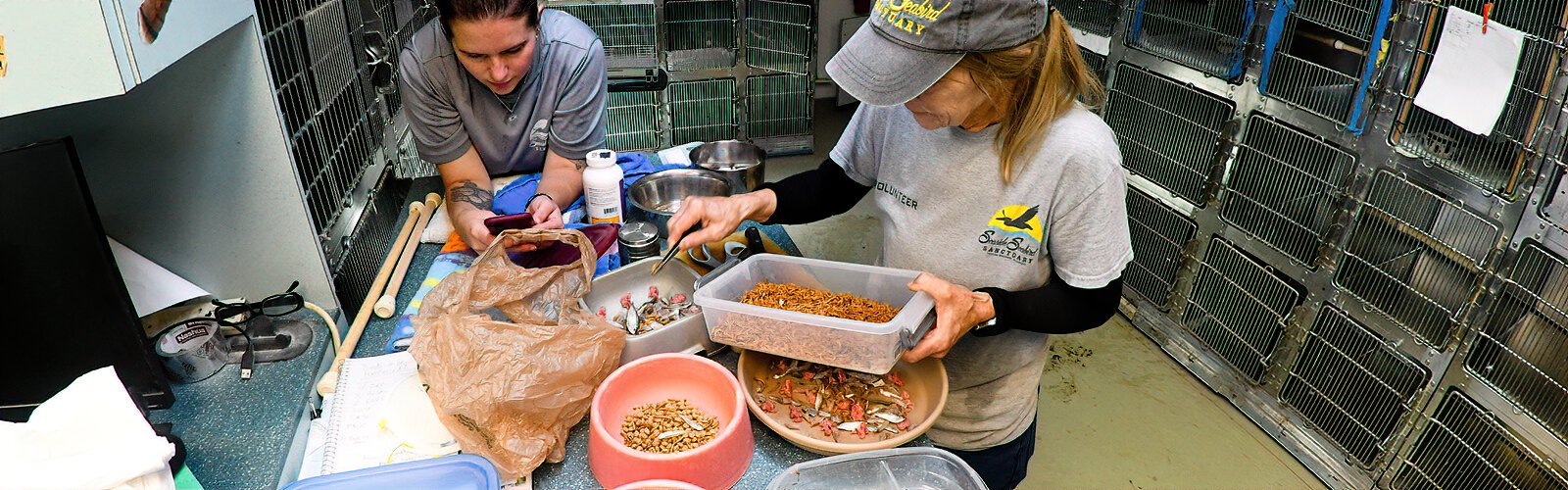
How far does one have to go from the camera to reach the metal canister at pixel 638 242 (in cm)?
165

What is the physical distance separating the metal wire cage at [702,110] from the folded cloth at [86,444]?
11.3 feet

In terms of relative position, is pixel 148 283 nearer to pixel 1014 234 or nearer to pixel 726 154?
pixel 1014 234

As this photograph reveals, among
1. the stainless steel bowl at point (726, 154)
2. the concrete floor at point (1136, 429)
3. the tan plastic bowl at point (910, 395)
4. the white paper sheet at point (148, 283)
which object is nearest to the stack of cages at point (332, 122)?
the white paper sheet at point (148, 283)

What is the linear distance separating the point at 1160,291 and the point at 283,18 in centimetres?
288

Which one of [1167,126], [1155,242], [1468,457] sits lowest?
[1468,457]

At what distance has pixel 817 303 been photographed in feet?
4.55

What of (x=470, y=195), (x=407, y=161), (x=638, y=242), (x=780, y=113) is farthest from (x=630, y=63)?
(x=638, y=242)

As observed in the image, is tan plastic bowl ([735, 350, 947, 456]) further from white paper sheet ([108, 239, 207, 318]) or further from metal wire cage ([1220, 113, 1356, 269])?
metal wire cage ([1220, 113, 1356, 269])

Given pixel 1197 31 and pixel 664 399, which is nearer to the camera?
pixel 664 399

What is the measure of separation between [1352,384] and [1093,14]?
1567mm

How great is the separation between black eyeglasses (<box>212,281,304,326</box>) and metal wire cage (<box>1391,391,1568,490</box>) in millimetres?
2695

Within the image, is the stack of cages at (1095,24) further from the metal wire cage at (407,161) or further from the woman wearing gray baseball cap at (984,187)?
the metal wire cage at (407,161)

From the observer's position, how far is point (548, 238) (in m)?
1.51

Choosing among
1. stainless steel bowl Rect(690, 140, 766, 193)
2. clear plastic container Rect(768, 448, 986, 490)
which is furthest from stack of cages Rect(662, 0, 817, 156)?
clear plastic container Rect(768, 448, 986, 490)
